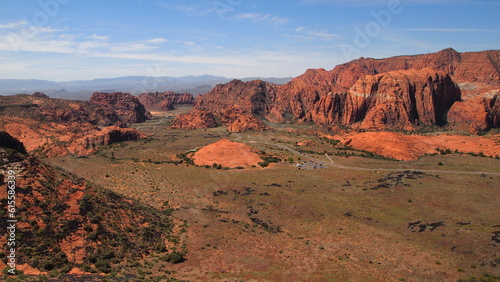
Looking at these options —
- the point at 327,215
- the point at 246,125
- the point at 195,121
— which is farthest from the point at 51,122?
the point at 327,215

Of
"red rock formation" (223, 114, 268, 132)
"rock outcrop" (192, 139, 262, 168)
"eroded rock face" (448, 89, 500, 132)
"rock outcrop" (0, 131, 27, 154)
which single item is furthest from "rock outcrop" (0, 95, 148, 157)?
"eroded rock face" (448, 89, 500, 132)

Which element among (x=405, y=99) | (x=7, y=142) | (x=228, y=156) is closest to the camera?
(x=7, y=142)

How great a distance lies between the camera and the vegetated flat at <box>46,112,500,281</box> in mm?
31625

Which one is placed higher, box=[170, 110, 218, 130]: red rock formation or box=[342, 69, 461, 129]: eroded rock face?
box=[342, 69, 461, 129]: eroded rock face

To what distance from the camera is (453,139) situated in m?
110

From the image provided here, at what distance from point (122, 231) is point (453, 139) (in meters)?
114

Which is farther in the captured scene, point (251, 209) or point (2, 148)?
point (251, 209)

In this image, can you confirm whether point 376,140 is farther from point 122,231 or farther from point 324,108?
Result: point 122,231

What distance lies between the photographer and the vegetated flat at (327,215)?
104 ft

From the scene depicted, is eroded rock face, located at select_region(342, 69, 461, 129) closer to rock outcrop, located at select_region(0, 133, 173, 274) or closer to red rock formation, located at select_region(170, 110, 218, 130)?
red rock formation, located at select_region(170, 110, 218, 130)

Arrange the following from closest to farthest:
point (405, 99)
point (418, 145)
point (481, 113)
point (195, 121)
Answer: point (418, 145)
point (481, 113)
point (405, 99)
point (195, 121)

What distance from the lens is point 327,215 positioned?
4912 cm

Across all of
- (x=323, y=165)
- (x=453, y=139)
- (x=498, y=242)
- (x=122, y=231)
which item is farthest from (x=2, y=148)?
(x=453, y=139)

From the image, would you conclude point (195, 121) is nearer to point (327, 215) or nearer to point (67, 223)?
point (327, 215)
